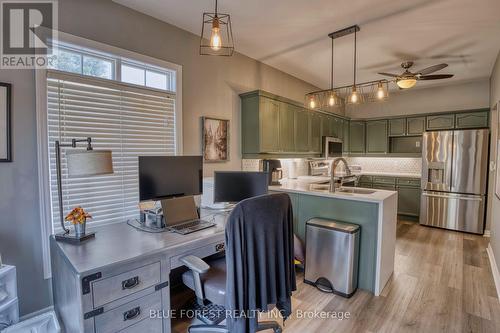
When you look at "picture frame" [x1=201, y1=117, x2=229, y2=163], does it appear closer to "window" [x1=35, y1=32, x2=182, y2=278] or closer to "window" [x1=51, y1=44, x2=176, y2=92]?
"window" [x1=35, y1=32, x2=182, y2=278]

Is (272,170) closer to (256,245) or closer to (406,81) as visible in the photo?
(406,81)

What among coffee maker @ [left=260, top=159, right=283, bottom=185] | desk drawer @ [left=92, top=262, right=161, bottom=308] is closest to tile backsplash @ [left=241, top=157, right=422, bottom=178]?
coffee maker @ [left=260, top=159, right=283, bottom=185]

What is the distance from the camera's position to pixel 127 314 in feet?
4.96

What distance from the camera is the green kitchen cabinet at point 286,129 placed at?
153 inches

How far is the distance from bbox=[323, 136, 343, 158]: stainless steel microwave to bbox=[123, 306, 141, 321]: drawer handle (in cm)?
424

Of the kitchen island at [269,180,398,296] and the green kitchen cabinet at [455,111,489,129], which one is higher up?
the green kitchen cabinet at [455,111,489,129]

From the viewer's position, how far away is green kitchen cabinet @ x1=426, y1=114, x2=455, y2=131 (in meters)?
4.92

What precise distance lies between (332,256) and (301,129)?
7.77 ft

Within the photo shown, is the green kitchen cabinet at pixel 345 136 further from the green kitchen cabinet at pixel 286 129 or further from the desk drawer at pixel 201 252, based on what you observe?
the desk drawer at pixel 201 252

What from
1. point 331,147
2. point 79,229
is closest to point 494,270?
point 331,147

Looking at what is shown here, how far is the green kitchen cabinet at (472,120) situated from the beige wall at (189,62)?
3.46 meters

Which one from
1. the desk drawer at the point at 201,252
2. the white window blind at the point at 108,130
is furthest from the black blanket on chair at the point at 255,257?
the white window blind at the point at 108,130

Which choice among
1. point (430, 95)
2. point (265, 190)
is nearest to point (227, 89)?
point (265, 190)

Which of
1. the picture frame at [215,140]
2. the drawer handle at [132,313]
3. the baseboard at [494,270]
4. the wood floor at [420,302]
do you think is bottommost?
the wood floor at [420,302]
